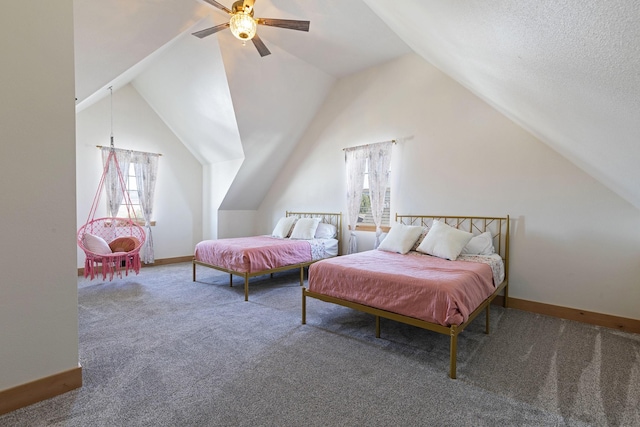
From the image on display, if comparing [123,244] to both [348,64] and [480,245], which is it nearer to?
[348,64]

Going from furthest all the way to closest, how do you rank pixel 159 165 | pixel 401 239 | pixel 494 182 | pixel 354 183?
pixel 159 165 < pixel 354 183 < pixel 401 239 < pixel 494 182

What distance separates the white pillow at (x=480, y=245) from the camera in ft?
11.6

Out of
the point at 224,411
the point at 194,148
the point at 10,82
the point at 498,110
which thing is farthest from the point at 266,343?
the point at 194,148

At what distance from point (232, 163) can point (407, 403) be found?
505cm

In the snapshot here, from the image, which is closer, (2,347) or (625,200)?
(2,347)

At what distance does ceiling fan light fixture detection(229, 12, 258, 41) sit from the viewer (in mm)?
2658

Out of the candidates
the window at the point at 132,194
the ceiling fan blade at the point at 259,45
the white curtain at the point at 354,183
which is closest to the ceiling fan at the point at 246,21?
the ceiling fan blade at the point at 259,45

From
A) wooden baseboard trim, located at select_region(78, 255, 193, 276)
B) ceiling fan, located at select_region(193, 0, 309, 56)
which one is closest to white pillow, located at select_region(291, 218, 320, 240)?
wooden baseboard trim, located at select_region(78, 255, 193, 276)

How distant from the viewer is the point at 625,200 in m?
2.95

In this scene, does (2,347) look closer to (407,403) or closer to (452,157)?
(407,403)

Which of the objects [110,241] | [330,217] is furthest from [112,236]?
[330,217]

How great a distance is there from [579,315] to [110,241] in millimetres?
6787

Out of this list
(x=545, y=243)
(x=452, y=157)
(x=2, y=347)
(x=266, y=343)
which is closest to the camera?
(x=2, y=347)

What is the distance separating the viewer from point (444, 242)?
11.3ft
